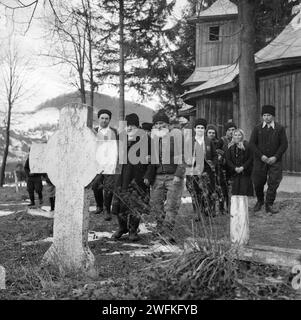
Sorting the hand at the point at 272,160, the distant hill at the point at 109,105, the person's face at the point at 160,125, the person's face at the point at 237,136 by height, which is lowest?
the hand at the point at 272,160

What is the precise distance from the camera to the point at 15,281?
15.2ft

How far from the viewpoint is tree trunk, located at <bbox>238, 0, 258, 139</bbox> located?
1316cm

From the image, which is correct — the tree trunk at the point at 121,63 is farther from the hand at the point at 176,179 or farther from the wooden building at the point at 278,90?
the hand at the point at 176,179

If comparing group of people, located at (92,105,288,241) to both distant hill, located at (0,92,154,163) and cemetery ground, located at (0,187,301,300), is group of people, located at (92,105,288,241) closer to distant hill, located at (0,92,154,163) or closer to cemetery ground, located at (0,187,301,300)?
cemetery ground, located at (0,187,301,300)

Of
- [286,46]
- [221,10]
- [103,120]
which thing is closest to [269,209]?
[103,120]

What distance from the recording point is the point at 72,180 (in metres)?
5.20

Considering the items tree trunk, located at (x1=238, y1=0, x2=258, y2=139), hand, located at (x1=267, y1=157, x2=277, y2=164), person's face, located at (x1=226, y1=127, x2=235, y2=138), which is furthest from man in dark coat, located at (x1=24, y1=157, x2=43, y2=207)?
hand, located at (x1=267, y1=157, x2=277, y2=164)

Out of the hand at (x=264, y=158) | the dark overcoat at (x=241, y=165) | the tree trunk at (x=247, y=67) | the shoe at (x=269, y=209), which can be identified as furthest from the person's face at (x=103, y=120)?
the tree trunk at (x=247, y=67)

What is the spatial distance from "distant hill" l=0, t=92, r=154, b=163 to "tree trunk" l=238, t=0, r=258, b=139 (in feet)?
53.3

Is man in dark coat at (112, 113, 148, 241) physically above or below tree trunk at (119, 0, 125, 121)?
below

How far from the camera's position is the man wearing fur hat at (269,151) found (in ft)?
28.8

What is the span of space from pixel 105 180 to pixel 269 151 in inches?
116

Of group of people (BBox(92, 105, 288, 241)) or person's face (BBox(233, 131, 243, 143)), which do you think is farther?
person's face (BBox(233, 131, 243, 143))

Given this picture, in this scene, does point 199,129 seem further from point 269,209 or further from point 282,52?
point 282,52
